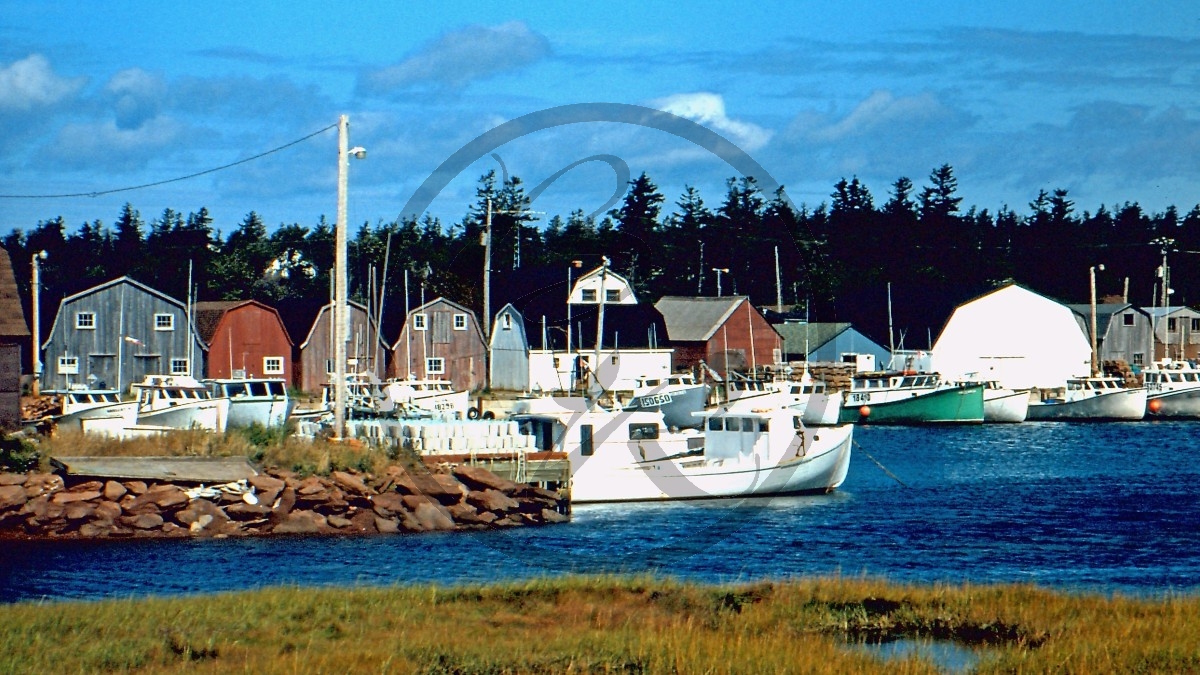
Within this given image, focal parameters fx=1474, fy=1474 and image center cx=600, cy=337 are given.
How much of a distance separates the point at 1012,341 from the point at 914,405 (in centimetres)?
1930

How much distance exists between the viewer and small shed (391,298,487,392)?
3378 inches

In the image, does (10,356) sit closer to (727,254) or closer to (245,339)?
(245,339)

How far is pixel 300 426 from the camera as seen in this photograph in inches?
1935

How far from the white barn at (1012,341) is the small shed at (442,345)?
34.7 m

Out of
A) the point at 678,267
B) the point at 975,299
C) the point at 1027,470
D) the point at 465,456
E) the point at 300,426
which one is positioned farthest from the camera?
the point at 678,267

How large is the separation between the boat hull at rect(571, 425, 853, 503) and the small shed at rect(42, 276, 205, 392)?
119 ft

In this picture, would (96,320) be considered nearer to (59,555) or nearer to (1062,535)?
(59,555)

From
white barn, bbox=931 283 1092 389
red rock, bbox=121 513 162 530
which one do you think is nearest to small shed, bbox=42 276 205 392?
red rock, bbox=121 513 162 530

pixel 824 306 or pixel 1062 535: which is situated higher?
pixel 824 306

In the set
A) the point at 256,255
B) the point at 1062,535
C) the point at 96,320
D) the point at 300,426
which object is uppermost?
the point at 256,255

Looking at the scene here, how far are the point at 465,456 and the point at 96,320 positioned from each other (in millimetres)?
38709

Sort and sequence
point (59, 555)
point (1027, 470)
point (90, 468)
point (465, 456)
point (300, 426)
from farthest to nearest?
point (1027, 470), point (300, 426), point (465, 456), point (90, 468), point (59, 555)

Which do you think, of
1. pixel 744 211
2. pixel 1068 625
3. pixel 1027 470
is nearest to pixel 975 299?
pixel 744 211

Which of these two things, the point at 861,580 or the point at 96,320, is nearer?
the point at 861,580
